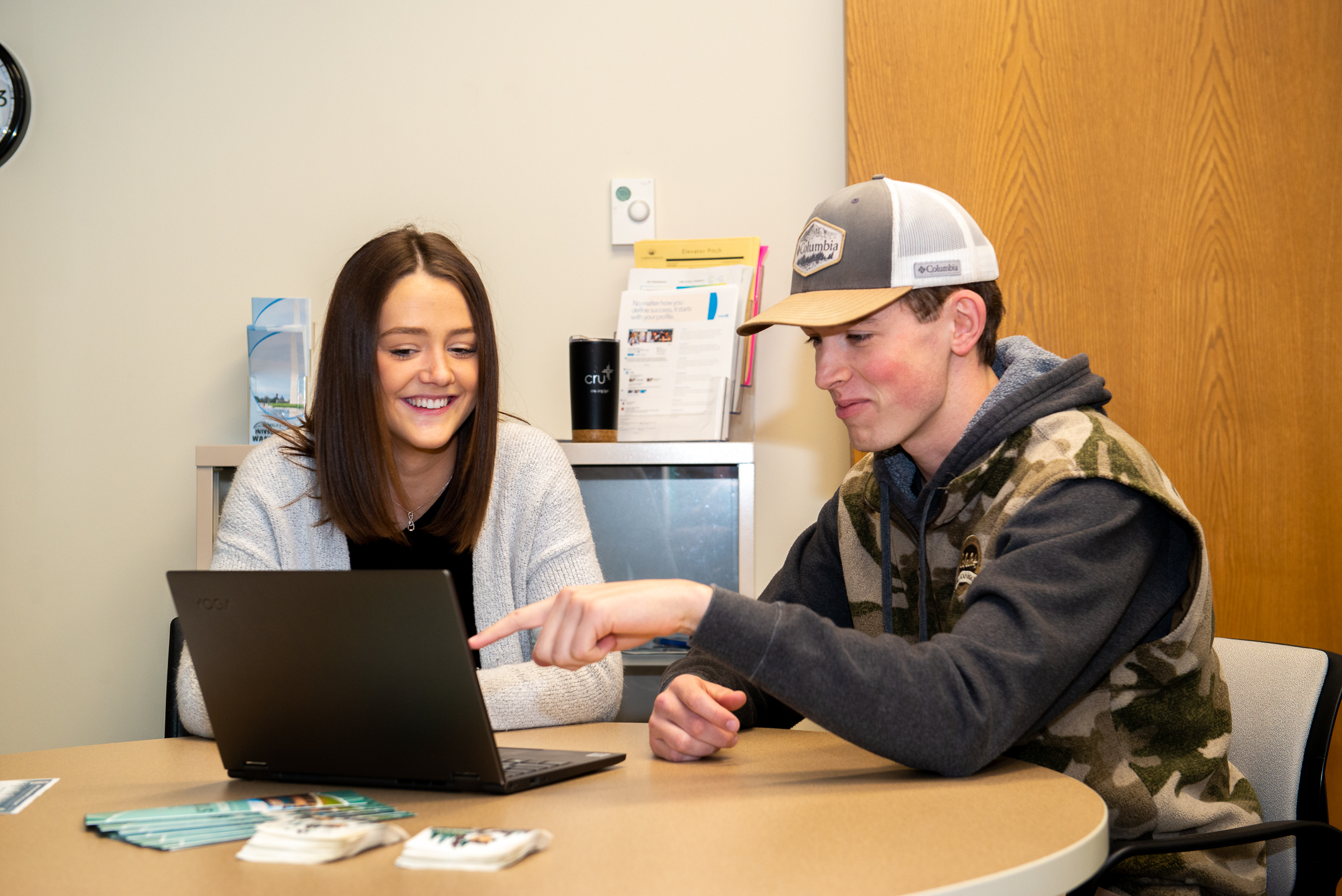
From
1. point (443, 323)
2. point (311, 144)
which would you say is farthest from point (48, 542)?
point (443, 323)

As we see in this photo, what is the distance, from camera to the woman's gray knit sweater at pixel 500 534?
1777mm

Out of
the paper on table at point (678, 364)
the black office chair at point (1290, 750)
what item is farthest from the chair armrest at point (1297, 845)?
the paper on table at point (678, 364)

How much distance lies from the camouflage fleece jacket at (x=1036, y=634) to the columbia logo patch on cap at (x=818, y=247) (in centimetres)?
28

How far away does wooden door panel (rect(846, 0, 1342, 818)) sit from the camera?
2.36 m

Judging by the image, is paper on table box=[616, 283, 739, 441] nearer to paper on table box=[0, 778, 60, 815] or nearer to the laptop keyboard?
the laptop keyboard

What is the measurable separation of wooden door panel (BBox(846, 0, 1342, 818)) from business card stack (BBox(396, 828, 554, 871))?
1.89 m

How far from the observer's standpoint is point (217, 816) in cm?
95

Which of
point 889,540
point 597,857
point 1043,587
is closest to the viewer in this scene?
point 597,857

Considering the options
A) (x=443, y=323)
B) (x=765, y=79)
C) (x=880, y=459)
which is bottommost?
(x=880, y=459)

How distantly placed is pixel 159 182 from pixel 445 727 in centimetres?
223

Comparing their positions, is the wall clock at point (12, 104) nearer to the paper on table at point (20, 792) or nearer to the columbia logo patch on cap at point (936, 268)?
the paper on table at point (20, 792)

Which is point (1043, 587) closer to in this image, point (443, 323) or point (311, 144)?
point (443, 323)

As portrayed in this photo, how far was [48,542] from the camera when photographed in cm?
272

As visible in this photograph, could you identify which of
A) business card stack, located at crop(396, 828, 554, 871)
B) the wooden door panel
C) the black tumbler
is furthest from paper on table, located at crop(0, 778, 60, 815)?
the wooden door panel
